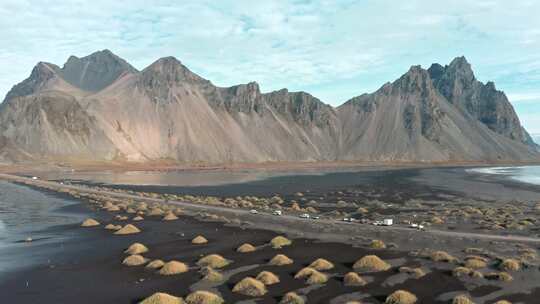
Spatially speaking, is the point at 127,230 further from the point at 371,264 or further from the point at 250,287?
the point at 371,264

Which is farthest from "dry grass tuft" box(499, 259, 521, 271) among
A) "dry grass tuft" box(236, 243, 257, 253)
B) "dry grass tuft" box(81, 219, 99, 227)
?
"dry grass tuft" box(81, 219, 99, 227)

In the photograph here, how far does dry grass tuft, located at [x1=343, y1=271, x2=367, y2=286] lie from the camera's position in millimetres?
35000

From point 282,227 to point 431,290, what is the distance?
96.4ft

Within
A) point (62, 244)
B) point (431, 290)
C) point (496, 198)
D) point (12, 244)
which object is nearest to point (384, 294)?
point (431, 290)

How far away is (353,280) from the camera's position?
35281 mm

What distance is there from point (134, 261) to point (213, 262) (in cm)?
749

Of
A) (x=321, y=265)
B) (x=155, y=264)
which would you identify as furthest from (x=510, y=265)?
(x=155, y=264)

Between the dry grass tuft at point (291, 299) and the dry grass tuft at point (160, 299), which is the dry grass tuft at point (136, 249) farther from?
the dry grass tuft at point (291, 299)

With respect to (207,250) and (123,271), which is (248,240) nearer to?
(207,250)

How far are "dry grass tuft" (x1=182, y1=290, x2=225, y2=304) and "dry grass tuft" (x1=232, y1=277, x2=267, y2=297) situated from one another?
87.9 inches

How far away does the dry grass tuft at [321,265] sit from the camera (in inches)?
1550

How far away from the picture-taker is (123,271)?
1548 inches

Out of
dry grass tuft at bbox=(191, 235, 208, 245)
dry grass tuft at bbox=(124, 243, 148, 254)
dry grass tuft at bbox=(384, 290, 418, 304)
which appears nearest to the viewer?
dry grass tuft at bbox=(384, 290, 418, 304)

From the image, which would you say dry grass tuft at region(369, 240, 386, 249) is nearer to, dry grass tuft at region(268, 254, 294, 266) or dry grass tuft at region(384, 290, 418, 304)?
dry grass tuft at region(268, 254, 294, 266)
